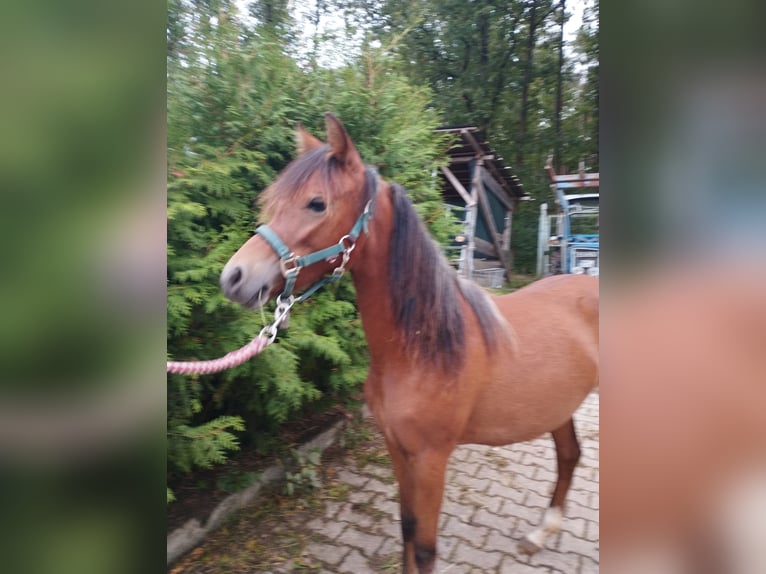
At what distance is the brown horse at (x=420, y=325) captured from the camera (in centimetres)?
115

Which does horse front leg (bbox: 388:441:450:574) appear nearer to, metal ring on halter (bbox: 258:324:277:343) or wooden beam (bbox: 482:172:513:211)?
metal ring on halter (bbox: 258:324:277:343)

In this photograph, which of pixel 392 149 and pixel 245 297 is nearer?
pixel 245 297

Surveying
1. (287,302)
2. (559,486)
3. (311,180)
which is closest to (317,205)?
(311,180)

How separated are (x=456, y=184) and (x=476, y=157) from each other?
12 centimetres

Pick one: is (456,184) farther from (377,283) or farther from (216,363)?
(216,363)

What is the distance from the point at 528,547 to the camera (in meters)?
1.48

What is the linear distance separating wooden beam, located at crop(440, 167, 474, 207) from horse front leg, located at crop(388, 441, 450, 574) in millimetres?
841

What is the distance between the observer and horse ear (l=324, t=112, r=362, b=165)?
3.81 feet

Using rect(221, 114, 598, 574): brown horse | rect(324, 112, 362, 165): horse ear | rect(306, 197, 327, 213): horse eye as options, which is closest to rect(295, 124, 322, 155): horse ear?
rect(221, 114, 598, 574): brown horse

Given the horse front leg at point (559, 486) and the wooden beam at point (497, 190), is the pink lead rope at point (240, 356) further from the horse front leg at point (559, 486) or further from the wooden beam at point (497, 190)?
the horse front leg at point (559, 486)
